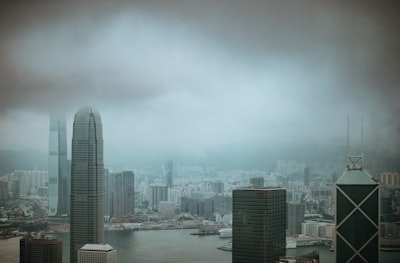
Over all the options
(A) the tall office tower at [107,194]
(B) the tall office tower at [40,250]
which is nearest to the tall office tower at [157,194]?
(A) the tall office tower at [107,194]

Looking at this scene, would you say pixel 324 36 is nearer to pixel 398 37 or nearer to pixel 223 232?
pixel 398 37

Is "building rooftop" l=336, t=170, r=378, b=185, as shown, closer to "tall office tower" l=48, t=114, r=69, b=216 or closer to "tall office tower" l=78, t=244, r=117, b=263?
"tall office tower" l=78, t=244, r=117, b=263

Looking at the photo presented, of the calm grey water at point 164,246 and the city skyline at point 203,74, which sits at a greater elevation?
the city skyline at point 203,74

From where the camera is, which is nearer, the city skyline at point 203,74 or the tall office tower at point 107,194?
the city skyline at point 203,74

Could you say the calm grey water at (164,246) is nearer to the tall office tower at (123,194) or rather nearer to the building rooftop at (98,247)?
the building rooftop at (98,247)

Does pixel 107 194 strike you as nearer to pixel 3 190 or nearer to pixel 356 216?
pixel 3 190

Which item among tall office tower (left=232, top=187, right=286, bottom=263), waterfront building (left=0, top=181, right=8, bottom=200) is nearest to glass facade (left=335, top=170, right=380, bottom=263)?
tall office tower (left=232, top=187, right=286, bottom=263)
